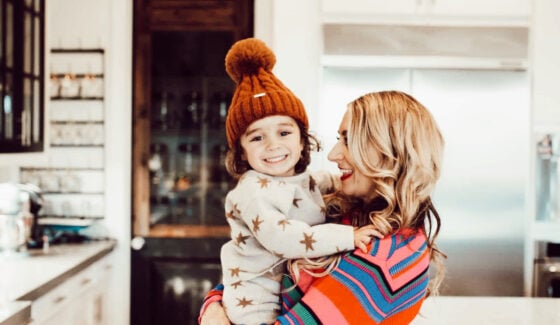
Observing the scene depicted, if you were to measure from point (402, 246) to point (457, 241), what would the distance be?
205cm

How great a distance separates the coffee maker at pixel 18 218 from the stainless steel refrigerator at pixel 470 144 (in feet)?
5.25

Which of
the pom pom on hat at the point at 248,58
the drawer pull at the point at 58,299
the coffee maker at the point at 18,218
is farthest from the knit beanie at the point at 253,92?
the coffee maker at the point at 18,218

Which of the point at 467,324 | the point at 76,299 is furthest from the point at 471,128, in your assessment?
the point at 76,299

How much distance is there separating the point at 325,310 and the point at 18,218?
234 centimetres

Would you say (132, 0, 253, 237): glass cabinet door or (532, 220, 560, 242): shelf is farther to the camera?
(132, 0, 253, 237): glass cabinet door

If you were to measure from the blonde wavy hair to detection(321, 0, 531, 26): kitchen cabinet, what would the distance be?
1.98 meters

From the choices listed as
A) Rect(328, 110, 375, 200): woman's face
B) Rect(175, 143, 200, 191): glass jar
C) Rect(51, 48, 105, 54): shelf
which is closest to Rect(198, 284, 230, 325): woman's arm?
Rect(328, 110, 375, 200): woman's face

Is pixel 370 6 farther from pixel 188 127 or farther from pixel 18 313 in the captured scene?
pixel 18 313

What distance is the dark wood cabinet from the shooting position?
3.53 m

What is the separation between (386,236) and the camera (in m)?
1.06

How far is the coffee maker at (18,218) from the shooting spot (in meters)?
2.76

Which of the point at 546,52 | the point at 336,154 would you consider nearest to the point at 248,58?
the point at 336,154

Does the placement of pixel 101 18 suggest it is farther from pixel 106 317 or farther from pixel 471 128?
pixel 471 128

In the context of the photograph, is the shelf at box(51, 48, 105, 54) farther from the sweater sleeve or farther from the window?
the sweater sleeve
